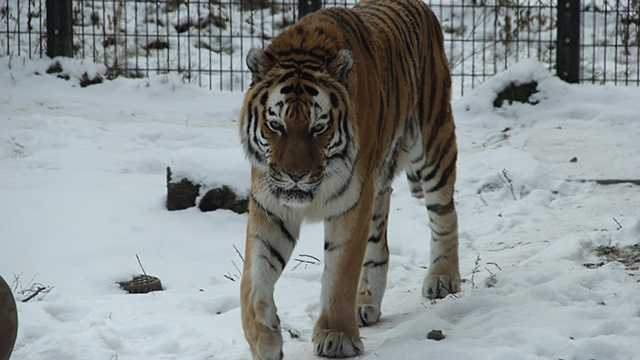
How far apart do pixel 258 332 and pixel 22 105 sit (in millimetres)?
5688

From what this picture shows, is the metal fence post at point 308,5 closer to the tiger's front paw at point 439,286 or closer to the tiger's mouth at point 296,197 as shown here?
the tiger's front paw at point 439,286

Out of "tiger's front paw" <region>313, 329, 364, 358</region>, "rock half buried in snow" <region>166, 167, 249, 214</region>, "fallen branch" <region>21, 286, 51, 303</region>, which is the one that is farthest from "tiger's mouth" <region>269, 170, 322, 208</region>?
"rock half buried in snow" <region>166, 167, 249, 214</region>

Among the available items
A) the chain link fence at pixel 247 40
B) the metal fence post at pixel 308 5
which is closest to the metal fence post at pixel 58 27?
the chain link fence at pixel 247 40

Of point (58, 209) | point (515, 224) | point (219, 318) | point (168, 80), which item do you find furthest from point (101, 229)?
point (168, 80)

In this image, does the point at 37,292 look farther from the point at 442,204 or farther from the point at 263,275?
the point at 442,204

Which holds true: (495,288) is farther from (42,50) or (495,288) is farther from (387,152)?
(42,50)

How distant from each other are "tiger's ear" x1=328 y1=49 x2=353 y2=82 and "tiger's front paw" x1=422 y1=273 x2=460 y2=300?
1.38m

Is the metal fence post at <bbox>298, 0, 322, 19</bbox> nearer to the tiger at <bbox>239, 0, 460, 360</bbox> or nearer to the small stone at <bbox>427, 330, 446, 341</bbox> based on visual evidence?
the tiger at <bbox>239, 0, 460, 360</bbox>

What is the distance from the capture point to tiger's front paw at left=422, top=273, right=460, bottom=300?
5.32m

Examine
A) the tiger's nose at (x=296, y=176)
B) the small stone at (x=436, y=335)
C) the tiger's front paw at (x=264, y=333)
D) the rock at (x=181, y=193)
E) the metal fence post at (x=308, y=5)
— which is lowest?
the small stone at (x=436, y=335)

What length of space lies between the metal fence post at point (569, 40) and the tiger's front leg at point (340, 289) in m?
5.81

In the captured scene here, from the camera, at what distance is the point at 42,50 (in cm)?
1053

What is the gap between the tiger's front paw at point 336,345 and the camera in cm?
433

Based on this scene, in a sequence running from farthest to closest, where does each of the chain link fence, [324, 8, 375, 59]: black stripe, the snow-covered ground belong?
the chain link fence, [324, 8, 375, 59]: black stripe, the snow-covered ground
